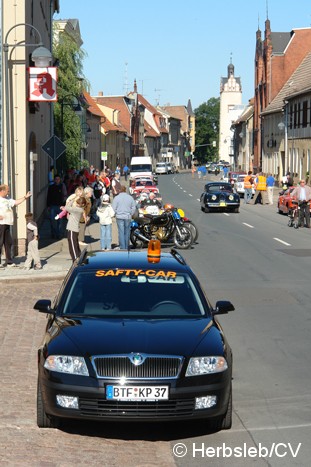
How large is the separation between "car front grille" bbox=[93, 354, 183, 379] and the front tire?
71 cm

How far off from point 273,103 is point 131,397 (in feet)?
257

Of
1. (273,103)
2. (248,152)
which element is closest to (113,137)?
(248,152)

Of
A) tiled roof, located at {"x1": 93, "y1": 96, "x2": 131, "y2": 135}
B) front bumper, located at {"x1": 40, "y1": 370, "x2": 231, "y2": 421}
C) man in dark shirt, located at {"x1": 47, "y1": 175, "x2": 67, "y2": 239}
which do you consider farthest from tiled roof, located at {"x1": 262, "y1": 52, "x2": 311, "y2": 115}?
front bumper, located at {"x1": 40, "y1": 370, "x2": 231, "y2": 421}

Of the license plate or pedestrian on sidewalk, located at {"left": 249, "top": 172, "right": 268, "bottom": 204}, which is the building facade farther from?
pedestrian on sidewalk, located at {"left": 249, "top": 172, "right": 268, "bottom": 204}

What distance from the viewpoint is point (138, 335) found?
24.9ft

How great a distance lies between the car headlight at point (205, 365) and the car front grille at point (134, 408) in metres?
0.25

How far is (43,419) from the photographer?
7598mm

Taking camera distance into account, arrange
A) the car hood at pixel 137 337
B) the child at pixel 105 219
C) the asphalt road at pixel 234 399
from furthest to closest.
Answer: the child at pixel 105 219 → the car hood at pixel 137 337 → the asphalt road at pixel 234 399

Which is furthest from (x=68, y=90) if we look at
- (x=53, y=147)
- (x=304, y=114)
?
(x=53, y=147)

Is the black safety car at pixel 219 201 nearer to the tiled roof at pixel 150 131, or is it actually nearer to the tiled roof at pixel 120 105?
the tiled roof at pixel 120 105

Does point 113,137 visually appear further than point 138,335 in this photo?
Yes

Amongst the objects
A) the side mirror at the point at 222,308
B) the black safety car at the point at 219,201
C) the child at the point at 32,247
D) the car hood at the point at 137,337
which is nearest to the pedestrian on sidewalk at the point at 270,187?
the black safety car at the point at 219,201

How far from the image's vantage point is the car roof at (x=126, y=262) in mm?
8945

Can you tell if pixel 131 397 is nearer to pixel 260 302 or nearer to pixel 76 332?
pixel 76 332
